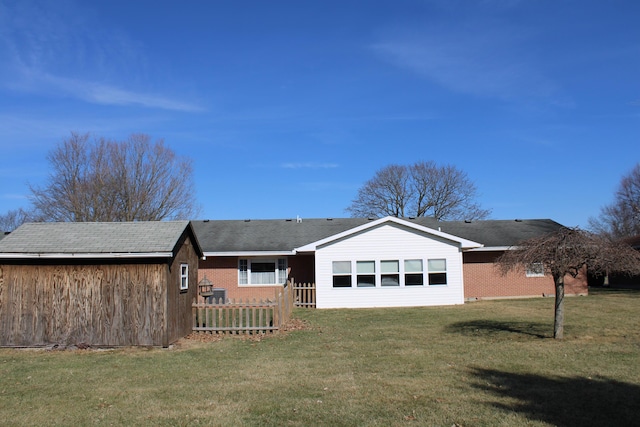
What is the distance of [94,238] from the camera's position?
14.0 meters

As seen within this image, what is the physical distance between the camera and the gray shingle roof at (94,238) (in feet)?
43.9

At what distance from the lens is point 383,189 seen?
174ft

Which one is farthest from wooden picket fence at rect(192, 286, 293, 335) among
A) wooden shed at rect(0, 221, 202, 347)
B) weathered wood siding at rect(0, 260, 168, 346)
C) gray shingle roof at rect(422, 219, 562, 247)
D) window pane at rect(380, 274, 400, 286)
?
gray shingle roof at rect(422, 219, 562, 247)

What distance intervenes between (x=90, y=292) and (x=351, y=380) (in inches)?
310

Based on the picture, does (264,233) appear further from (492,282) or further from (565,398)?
(565,398)

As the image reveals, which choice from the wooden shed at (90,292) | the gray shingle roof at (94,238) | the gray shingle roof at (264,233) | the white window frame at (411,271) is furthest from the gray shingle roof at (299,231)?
the wooden shed at (90,292)

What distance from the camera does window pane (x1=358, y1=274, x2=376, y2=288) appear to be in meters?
23.3

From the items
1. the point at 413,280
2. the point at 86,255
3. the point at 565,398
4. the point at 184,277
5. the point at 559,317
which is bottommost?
the point at 565,398

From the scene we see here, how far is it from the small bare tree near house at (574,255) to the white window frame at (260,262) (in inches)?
593

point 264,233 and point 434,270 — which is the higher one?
point 264,233

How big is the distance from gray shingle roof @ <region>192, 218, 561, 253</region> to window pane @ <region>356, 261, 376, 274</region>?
4.04 metres

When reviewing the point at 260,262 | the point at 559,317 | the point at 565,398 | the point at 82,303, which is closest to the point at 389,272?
the point at 260,262

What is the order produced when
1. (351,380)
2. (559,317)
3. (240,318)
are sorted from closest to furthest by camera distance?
1. (351,380)
2. (559,317)
3. (240,318)

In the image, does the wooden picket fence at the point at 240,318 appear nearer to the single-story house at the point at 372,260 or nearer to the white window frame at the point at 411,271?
the single-story house at the point at 372,260
